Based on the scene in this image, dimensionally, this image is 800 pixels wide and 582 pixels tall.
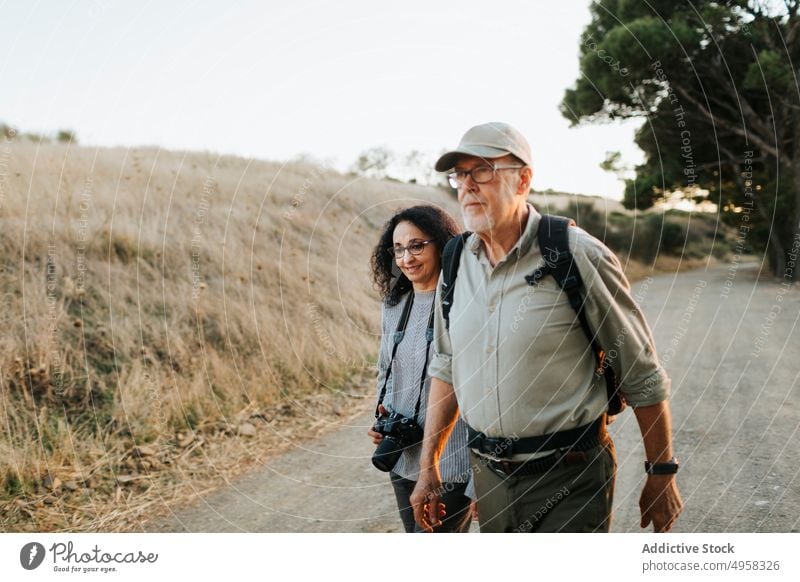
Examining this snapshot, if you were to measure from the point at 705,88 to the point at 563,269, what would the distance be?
27.8 feet

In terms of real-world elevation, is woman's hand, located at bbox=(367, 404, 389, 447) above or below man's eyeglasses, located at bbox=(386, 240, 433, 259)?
below

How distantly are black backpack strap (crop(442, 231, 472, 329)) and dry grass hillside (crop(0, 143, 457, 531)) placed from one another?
2.22 m

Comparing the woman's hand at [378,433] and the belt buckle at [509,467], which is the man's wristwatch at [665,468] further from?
the woman's hand at [378,433]

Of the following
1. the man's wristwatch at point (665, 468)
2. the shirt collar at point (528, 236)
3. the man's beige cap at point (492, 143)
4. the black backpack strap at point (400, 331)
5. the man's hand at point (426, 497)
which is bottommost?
the man's hand at point (426, 497)

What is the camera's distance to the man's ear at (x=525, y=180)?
6.52ft

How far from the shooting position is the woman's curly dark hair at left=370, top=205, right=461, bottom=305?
2.36 meters

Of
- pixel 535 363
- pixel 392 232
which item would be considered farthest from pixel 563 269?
pixel 392 232

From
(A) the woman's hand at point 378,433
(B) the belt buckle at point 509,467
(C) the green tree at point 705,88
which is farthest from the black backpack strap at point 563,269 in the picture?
(C) the green tree at point 705,88

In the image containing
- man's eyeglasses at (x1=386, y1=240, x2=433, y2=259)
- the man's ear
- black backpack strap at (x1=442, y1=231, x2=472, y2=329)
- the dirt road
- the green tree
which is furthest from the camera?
the green tree

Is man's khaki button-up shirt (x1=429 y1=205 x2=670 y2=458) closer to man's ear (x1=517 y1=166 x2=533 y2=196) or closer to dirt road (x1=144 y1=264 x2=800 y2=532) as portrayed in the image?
man's ear (x1=517 y1=166 x2=533 y2=196)

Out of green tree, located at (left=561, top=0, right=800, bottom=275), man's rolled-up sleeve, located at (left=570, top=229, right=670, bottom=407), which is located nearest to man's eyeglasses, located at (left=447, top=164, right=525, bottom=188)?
man's rolled-up sleeve, located at (left=570, top=229, right=670, bottom=407)

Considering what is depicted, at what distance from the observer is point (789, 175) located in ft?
29.3

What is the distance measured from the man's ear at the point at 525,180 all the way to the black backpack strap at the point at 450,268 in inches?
9.0

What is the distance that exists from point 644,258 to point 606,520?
15093 mm
